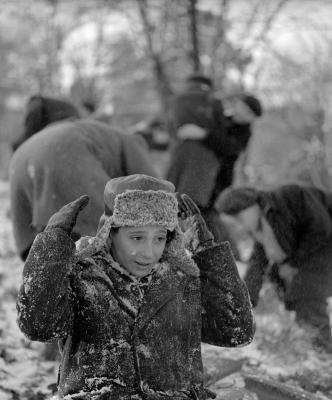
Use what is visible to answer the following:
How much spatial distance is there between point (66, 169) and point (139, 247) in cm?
134

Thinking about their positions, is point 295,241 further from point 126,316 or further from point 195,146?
point 126,316

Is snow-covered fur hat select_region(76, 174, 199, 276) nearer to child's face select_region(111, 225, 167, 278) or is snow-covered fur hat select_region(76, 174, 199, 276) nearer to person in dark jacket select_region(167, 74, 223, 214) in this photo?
child's face select_region(111, 225, 167, 278)

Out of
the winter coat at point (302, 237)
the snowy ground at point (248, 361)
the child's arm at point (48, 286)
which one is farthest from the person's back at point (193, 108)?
the child's arm at point (48, 286)

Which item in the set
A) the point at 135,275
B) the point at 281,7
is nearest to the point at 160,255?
the point at 135,275

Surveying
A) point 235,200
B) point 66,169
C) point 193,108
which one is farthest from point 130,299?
point 193,108

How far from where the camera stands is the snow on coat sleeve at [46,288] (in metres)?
2.07

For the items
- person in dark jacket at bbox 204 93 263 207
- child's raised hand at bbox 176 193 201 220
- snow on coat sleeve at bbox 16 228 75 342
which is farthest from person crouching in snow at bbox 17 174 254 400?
person in dark jacket at bbox 204 93 263 207

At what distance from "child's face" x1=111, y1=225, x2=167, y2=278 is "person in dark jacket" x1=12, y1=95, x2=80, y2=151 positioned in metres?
2.24

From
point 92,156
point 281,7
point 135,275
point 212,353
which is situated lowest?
point 212,353

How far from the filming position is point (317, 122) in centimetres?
1694

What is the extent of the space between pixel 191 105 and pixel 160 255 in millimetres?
3164

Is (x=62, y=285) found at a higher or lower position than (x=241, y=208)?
higher

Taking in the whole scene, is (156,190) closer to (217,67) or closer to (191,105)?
(191,105)

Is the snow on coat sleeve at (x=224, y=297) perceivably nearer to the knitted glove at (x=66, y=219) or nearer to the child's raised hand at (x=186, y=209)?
the child's raised hand at (x=186, y=209)
